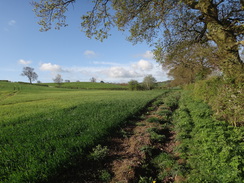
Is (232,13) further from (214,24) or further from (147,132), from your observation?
(147,132)

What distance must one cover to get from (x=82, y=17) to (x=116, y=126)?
6483mm

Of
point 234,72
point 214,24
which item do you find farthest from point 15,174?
point 214,24

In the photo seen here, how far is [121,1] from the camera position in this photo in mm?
7426

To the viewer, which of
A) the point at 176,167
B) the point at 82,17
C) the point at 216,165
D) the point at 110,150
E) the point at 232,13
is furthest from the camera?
the point at 232,13

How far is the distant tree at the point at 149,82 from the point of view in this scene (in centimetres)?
7819

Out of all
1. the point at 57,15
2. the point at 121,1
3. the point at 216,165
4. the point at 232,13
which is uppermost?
the point at 232,13

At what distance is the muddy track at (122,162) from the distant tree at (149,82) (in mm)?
72603

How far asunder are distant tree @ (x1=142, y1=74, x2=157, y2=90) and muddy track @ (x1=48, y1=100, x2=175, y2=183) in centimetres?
7260

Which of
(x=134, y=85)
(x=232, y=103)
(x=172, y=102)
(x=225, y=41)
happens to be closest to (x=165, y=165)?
(x=232, y=103)

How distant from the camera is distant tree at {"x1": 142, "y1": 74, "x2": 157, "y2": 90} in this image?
7819 cm

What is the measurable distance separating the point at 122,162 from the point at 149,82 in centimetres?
7569

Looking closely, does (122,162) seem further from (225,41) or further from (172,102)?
(172,102)

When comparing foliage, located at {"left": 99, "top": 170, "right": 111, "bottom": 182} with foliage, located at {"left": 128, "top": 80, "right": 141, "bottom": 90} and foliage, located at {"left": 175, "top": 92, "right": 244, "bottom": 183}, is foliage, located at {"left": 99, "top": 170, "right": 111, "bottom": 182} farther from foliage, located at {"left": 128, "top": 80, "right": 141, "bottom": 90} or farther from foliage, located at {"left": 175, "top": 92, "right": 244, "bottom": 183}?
foliage, located at {"left": 128, "top": 80, "right": 141, "bottom": 90}

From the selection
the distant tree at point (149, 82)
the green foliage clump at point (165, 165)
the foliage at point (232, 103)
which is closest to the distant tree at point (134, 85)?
the distant tree at point (149, 82)
